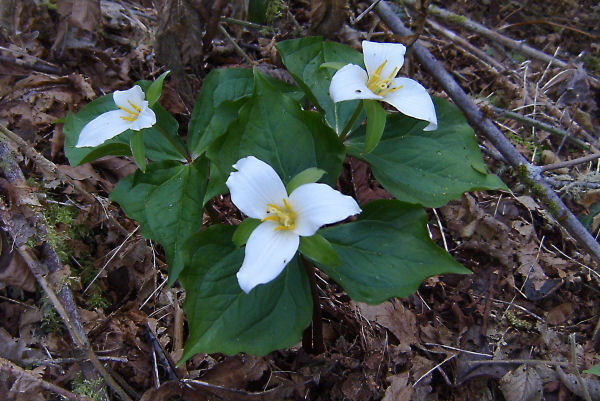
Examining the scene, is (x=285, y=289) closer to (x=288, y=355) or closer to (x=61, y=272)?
(x=288, y=355)

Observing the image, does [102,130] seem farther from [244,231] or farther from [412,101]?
[412,101]

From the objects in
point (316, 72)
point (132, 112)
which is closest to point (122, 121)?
point (132, 112)

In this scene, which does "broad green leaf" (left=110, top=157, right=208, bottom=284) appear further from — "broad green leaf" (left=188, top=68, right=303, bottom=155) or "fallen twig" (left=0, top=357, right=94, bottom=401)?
"fallen twig" (left=0, top=357, right=94, bottom=401)

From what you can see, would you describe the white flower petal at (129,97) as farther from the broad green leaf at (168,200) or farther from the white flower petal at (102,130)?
the broad green leaf at (168,200)

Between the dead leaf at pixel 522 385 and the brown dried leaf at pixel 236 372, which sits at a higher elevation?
the brown dried leaf at pixel 236 372

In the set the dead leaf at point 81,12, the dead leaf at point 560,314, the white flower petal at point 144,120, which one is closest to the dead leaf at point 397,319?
the dead leaf at point 560,314

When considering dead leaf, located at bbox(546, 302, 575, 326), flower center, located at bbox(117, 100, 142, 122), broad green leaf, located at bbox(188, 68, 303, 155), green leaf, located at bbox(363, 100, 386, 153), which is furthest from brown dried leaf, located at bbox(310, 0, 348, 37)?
dead leaf, located at bbox(546, 302, 575, 326)
